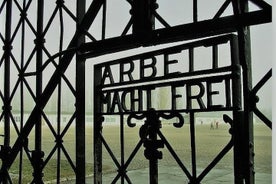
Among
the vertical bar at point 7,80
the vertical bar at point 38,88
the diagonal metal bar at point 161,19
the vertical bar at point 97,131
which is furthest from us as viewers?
the vertical bar at point 7,80

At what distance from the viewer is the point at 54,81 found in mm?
2490

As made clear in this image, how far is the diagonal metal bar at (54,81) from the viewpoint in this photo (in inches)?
89.7

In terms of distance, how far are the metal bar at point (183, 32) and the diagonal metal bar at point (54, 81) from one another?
166 mm

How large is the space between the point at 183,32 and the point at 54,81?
1123 mm

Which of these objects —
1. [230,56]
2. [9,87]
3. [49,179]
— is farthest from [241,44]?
[49,179]

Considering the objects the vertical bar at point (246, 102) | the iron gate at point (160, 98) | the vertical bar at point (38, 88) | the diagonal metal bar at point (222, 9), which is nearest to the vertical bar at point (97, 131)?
the iron gate at point (160, 98)

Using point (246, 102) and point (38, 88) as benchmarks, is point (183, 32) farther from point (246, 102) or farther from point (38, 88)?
point (38, 88)

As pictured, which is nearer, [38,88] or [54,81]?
[54,81]

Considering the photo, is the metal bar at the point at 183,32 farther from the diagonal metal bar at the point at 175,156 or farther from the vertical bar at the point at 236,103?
the diagonal metal bar at the point at 175,156

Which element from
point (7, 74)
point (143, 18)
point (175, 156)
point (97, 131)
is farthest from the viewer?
point (7, 74)

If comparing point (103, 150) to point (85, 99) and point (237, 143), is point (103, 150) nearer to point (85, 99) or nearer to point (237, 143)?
point (85, 99)

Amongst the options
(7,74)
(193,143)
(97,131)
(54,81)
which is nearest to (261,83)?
(193,143)

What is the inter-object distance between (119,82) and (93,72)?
0.84 feet

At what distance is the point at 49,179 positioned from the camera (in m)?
7.42
